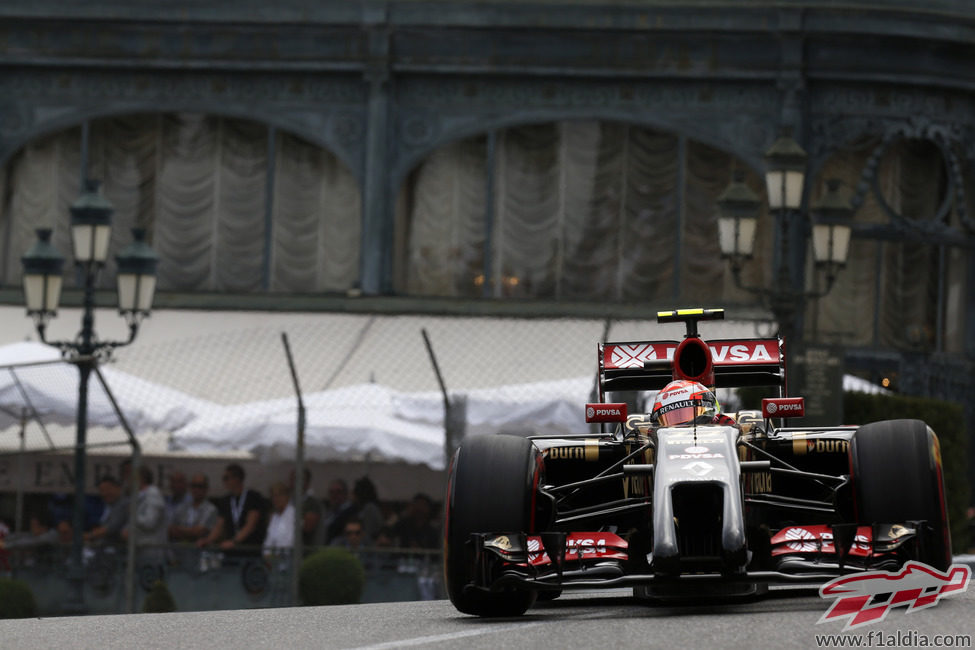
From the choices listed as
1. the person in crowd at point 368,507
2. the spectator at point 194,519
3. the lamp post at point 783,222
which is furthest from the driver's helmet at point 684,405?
the spectator at point 194,519

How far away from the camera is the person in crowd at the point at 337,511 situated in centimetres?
1988

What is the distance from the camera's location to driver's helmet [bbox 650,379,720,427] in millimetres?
10273

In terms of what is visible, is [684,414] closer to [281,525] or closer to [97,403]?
[281,525]

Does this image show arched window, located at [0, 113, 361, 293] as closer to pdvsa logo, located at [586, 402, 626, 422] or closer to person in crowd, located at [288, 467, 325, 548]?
person in crowd, located at [288, 467, 325, 548]

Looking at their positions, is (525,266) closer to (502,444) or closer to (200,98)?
(200,98)

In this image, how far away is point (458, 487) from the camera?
983 centimetres

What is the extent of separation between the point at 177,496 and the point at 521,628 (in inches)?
443

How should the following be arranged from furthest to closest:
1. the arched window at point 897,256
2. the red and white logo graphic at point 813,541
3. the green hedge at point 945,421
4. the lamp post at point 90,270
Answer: the arched window at point 897,256 → the green hedge at point 945,421 → the lamp post at point 90,270 → the red and white logo graphic at point 813,541

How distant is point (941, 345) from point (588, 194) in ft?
18.0

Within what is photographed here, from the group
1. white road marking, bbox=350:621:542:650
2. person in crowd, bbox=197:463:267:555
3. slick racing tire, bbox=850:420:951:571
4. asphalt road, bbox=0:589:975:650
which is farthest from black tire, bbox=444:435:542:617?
person in crowd, bbox=197:463:267:555

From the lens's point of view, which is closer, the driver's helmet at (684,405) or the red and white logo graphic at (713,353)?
the driver's helmet at (684,405)

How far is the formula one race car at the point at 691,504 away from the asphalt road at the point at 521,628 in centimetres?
19

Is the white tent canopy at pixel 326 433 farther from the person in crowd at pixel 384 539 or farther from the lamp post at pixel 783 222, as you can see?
the lamp post at pixel 783 222

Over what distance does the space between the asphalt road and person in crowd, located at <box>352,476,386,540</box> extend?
8172mm
